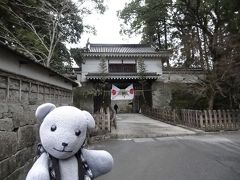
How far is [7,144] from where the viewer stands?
14.7ft

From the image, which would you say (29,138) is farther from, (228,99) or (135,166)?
(228,99)

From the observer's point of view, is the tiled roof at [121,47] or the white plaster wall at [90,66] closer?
the white plaster wall at [90,66]

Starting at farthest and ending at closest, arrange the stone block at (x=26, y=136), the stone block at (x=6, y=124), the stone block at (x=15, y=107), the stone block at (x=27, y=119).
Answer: the stone block at (x=27, y=119), the stone block at (x=26, y=136), the stone block at (x=15, y=107), the stone block at (x=6, y=124)

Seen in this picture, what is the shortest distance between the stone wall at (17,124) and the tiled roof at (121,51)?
1832cm

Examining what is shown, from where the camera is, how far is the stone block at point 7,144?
13.9 feet

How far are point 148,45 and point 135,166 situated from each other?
23.4m

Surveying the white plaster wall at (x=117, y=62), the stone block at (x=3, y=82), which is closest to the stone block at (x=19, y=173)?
the stone block at (x=3, y=82)

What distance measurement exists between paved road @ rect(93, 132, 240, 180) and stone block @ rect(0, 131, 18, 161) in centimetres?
211

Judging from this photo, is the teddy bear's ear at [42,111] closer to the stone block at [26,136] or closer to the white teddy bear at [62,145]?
the white teddy bear at [62,145]

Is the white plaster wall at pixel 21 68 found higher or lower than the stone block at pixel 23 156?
higher

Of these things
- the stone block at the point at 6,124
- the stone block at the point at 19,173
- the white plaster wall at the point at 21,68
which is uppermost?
the white plaster wall at the point at 21,68

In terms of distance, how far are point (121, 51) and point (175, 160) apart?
19993mm

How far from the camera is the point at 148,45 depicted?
2880 cm

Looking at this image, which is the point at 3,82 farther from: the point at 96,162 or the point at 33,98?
the point at 96,162
